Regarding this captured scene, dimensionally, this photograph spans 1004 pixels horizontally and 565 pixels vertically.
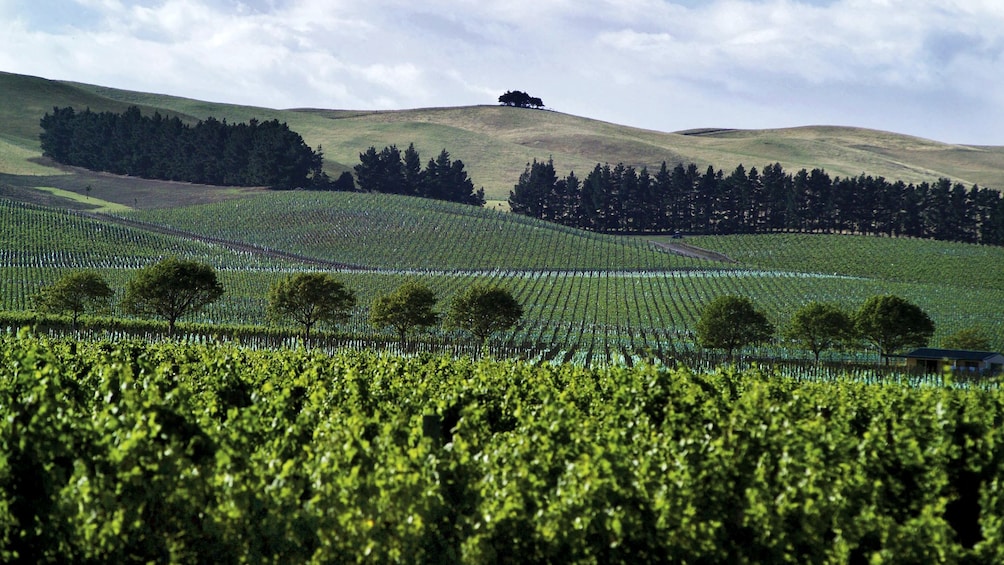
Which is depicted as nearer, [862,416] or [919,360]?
[862,416]

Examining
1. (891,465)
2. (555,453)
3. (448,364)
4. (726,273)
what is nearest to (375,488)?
(555,453)

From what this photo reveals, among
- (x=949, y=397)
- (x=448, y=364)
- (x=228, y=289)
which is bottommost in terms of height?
(x=228, y=289)

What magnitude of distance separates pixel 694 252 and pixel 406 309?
106519 mm

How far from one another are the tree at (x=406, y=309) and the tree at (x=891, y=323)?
4308 cm

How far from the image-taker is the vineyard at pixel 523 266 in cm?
→ 10962

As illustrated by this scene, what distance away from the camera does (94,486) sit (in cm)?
1462

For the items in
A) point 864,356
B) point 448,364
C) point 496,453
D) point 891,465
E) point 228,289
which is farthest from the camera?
point 228,289

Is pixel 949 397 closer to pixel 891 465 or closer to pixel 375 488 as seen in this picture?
pixel 891 465

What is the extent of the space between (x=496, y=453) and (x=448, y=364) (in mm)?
17494

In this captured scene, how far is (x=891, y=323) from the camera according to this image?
97.2 m

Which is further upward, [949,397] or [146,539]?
[949,397]

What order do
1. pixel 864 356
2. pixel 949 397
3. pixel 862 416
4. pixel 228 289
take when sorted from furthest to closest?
pixel 228 289, pixel 864 356, pixel 862 416, pixel 949 397

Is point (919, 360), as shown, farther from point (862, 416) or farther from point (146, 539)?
point (146, 539)

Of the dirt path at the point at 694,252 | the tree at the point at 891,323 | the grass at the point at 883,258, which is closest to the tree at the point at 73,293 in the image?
the tree at the point at 891,323
